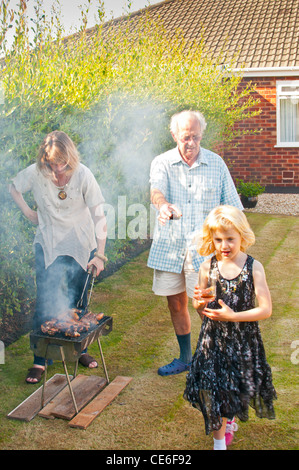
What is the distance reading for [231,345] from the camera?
3141mm

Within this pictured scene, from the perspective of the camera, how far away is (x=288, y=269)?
25.2 ft

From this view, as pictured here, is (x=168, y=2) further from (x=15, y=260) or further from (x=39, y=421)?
(x=39, y=421)

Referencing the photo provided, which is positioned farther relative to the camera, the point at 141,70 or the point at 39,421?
the point at 141,70

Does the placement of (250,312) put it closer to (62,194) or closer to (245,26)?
(62,194)

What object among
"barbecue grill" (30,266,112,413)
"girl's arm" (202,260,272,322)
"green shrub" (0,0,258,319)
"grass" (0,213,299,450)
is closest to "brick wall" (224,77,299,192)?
"green shrub" (0,0,258,319)

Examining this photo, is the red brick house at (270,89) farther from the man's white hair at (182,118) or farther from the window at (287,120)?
the man's white hair at (182,118)

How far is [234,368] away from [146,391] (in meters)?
1.26

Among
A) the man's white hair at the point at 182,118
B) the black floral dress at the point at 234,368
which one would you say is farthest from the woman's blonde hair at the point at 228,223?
the man's white hair at the point at 182,118

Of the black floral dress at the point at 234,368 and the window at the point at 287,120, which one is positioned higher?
the window at the point at 287,120

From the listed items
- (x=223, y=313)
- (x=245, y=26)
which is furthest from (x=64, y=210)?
(x=245, y=26)

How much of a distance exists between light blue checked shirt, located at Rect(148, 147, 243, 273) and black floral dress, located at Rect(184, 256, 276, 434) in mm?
892

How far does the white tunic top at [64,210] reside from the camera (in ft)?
13.4
